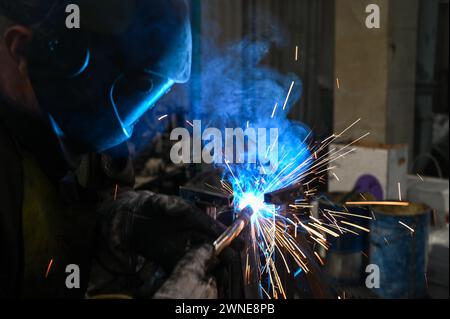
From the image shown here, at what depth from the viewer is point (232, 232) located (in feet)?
5.03

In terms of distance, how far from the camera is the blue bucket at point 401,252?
9.38ft

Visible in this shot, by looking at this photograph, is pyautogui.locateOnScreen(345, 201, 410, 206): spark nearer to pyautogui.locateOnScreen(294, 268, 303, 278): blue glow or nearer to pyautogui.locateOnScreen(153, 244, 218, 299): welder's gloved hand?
pyautogui.locateOnScreen(294, 268, 303, 278): blue glow

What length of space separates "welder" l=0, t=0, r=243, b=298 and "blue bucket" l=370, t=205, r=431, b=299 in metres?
1.56

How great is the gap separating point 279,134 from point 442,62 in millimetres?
3844

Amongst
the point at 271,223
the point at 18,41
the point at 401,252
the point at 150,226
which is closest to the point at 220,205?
the point at 271,223

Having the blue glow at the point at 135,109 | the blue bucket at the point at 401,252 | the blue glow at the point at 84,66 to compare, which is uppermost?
the blue glow at the point at 84,66

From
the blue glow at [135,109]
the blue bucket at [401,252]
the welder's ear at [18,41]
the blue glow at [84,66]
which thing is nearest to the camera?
the welder's ear at [18,41]

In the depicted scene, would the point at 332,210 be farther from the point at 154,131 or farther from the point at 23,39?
the point at 23,39

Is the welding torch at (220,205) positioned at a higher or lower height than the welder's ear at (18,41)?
lower

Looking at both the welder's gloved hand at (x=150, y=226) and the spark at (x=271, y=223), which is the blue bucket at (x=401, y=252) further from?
the welder's gloved hand at (x=150, y=226)

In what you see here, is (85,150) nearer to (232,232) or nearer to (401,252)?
(232,232)

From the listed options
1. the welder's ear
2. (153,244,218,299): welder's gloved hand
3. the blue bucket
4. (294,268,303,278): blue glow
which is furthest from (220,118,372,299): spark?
the blue bucket

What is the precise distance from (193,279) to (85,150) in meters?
0.78

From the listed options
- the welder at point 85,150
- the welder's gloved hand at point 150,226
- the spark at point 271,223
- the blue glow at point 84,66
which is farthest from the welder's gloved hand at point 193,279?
the blue glow at point 84,66
